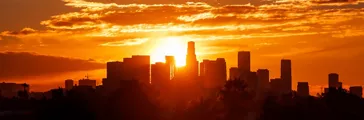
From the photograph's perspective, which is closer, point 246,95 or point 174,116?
point 174,116

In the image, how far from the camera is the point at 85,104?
113 metres

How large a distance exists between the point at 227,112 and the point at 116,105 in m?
31.5

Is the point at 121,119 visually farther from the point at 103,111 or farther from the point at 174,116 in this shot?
the point at 174,116

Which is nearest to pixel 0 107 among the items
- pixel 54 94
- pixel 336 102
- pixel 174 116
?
pixel 54 94

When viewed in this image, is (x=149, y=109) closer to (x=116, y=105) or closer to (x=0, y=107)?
(x=116, y=105)

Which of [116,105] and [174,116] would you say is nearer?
[116,105]

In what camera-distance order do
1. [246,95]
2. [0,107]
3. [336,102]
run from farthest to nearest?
[0,107]
[246,95]
[336,102]

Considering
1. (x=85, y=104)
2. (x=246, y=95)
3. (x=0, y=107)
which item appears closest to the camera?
(x=85, y=104)

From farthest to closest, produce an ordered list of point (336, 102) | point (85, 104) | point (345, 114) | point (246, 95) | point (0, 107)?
point (0, 107) < point (246, 95) < point (336, 102) < point (345, 114) < point (85, 104)

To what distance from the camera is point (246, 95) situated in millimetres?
150000

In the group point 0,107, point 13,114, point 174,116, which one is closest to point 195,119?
point 174,116

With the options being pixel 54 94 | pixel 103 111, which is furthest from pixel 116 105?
pixel 54 94

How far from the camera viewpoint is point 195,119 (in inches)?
5113

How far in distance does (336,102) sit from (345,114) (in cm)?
857
